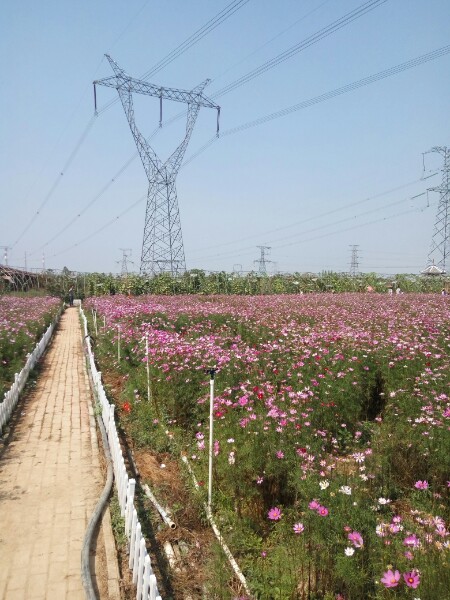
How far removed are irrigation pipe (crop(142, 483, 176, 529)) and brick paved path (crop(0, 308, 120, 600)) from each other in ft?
1.68

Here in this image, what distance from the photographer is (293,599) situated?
3273mm

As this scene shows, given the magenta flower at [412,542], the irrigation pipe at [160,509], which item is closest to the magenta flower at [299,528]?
the magenta flower at [412,542]

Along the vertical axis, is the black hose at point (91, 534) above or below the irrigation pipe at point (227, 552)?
below

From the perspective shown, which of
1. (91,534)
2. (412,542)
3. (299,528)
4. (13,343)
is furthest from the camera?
(13,343)

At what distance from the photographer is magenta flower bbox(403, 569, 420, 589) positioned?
263 cm

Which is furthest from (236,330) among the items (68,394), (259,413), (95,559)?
(95,559)

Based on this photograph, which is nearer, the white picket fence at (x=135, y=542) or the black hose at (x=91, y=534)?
the white picket fence at (x=135, y=542)

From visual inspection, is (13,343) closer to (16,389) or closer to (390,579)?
(16,389)

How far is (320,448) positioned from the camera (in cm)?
484

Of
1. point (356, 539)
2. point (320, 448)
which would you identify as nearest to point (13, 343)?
point (320, 448)

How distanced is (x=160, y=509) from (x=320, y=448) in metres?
1.83

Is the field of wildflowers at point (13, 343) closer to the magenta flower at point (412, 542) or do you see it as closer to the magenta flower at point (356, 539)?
the magenta flower at point (356, 539)

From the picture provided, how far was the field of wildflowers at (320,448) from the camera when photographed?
328 cm

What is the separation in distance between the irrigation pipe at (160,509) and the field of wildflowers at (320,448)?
49cm
